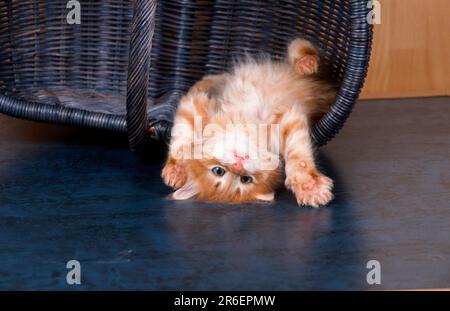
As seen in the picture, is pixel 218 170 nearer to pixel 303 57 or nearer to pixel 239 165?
pixel 239 165

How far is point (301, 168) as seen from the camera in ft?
6.53

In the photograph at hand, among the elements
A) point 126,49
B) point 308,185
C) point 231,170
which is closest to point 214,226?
point 231,170

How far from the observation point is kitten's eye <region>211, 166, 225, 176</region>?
1992mm

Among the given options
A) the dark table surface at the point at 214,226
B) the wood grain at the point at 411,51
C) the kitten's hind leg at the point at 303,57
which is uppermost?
the wood grain at the point at 411,51

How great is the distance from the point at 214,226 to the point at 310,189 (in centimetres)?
28

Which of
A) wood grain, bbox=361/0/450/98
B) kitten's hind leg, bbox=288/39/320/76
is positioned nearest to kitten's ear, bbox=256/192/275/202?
kitten's hind leg, bbox=288/39/320/76

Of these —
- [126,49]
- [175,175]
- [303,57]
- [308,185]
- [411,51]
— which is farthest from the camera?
[411,51]

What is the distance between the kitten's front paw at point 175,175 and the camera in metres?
2.11

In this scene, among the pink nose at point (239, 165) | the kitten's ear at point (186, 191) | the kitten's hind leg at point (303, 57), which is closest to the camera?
the pink nose at point (239, 165)

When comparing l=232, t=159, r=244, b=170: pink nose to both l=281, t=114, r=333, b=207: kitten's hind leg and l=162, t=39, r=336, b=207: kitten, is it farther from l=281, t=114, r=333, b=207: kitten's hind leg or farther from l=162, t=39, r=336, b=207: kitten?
l=281, t=114, r=333, b=207: kitten's hind leg

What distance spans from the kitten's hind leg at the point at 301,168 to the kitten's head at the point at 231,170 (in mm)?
46

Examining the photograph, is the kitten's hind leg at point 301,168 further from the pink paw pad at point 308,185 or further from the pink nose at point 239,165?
the pink nose at point 239,165

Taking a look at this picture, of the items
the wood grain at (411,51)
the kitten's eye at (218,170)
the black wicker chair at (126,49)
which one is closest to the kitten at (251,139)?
the kitten's eye at (218,170)

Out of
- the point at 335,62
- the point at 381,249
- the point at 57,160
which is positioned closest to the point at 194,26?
the point at 335,62
